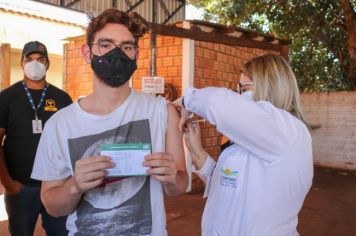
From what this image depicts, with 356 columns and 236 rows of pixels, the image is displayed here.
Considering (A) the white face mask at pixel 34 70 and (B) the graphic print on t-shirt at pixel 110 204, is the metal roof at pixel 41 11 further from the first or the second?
(B) the graphic print on t-shirt at pixel 110 204

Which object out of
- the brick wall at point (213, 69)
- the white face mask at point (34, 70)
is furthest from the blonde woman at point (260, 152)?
the brick wall at point (213, 69)

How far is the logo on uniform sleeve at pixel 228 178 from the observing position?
→ 6.21 feet

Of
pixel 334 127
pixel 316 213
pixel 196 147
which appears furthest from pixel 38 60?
pixel 334 127

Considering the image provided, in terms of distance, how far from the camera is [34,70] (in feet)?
10.1

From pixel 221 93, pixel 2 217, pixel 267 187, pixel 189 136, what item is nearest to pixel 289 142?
pixel 267 187

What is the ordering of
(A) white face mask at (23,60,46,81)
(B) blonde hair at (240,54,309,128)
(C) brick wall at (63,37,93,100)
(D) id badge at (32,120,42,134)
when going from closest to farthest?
(B) blonde hair at (240,54,309,128)
(D) id badge at (32,120,42,134)
(A) white face mask at (23,60,46,81)
(C) brick wall at (63,37,93,100)

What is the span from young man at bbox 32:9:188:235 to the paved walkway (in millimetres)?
3320

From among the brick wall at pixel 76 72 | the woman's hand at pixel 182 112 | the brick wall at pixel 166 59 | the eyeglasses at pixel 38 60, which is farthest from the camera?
the brick wall at pixel 76 72

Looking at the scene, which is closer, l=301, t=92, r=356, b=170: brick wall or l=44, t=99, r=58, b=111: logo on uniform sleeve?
l=44, t=99, r=58, b=111: logo on uniform sleeve

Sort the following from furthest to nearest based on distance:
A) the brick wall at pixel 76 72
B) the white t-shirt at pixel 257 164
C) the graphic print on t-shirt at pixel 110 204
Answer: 1. the brick wall at pixel 76 72
2. the white t-shirt at pixel 257 164
3. the graphic print on t-shirt at pixel 110 204

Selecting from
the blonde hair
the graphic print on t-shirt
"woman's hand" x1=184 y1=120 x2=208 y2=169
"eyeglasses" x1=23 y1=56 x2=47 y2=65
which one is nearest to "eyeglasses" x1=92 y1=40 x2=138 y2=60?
the graphic print on t-shirt

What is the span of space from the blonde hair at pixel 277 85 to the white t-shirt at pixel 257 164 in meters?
0.11

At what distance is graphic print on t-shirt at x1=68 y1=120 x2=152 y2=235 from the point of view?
156cm

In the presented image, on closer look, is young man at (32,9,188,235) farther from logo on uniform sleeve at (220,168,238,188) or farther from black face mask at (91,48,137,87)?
logo on uniform sleeve at (220,168,238,188)
